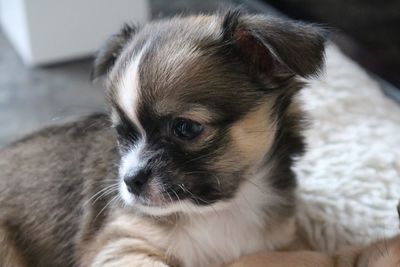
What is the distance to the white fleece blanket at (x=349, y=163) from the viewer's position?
1.87 metres

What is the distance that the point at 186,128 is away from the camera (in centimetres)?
141

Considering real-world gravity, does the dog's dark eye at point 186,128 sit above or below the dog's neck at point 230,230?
above

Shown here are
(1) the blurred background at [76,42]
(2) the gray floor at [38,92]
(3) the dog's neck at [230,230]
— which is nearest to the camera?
(3) the dog's neck at [230,230]

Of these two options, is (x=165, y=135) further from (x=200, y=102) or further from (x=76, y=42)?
(x=76, y=42)

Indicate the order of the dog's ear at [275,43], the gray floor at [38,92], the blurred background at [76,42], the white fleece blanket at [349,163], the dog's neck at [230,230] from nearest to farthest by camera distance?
the dog's ear at [275,43] → the dog's neck at [230,230] → the white fleece blanket at [349,163] → the blurred background at [76,42] → the gray floor at [38,92]

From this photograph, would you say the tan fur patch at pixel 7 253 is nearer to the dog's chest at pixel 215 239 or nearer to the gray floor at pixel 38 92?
the dog's chest at pixel 215 239

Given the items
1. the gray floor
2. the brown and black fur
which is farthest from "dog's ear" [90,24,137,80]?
the gray floor

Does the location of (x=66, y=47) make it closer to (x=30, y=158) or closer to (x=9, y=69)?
(x=9, y=69)

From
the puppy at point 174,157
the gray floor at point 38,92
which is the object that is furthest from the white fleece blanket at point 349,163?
the gray floor at point 38,92

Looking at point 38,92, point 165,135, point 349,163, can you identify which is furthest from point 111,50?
point 38,92

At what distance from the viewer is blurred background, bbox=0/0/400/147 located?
262 centimetres

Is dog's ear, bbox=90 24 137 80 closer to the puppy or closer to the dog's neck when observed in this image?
the puppy

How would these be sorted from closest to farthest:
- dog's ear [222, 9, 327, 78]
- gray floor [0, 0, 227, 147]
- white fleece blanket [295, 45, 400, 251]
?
dog's ear [222, 9, 327, 78] < white fleece blanket [295, 45, 400, 251] < gray floor [0, 0, 227, 147]

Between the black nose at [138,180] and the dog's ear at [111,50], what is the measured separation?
38cm
